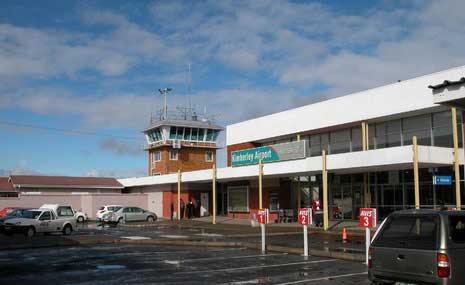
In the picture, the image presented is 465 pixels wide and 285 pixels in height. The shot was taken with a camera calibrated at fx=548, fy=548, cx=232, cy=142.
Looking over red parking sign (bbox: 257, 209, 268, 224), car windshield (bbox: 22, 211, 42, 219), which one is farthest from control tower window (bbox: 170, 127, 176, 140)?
A: red parking sign (bbox: 257, 209, 268, 224)

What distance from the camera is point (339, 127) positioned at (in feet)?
113

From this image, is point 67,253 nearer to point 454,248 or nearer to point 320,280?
point 320,280

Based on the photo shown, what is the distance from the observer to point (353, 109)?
3262 cm

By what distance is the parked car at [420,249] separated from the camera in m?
8.13

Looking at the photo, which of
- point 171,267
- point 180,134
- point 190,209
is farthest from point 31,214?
point 180,134

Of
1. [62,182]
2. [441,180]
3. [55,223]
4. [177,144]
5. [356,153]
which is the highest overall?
[177,144]

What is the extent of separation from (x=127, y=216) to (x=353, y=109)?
19.7m

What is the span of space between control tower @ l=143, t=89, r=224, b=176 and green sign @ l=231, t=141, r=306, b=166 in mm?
21284

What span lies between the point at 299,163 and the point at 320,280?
65.1ft

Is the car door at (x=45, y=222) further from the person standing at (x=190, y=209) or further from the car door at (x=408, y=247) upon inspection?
the car door at (x=408, y=247)

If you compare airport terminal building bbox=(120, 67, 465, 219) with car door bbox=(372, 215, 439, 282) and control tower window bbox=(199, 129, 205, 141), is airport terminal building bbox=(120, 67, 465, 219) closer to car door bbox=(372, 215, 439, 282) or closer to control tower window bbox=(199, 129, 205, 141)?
car door bbox=(372, 215, 439, 282)

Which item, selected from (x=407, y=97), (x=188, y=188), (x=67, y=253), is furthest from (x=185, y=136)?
(x=67, y=253)

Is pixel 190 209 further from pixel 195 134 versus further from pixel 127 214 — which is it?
pixel 195 134

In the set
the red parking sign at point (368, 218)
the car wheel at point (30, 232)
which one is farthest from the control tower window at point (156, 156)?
the red parking sign at point (368, 218)
